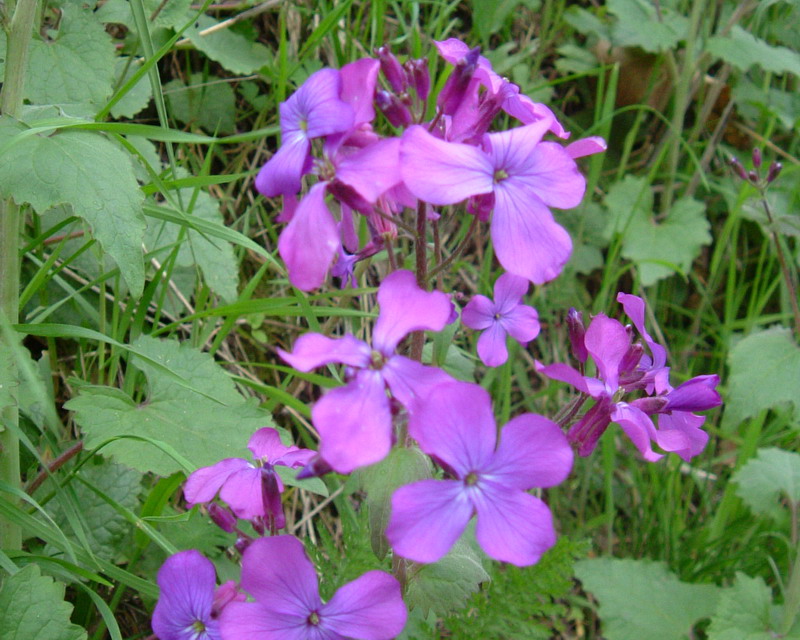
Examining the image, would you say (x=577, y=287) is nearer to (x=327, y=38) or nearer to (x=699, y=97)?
(x=699, y=97)

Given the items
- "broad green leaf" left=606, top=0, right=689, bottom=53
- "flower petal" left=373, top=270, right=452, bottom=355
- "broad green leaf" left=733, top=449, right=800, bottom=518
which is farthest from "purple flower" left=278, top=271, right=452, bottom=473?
"broad green leaf" left=606, top=0, right=689, bottom=53

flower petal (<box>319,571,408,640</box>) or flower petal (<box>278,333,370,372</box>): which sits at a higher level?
flower petal (<box>278,333,370,372</box>)

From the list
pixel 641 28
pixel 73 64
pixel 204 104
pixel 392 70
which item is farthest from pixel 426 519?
pixel 641 28

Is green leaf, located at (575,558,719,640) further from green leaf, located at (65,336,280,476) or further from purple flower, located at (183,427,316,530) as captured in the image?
purple flower, located at (183,427,316,530)

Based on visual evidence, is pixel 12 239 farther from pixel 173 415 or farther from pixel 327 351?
pixel 327 351

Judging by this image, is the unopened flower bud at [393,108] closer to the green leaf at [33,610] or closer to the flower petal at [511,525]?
the flower petal at [511,525]
